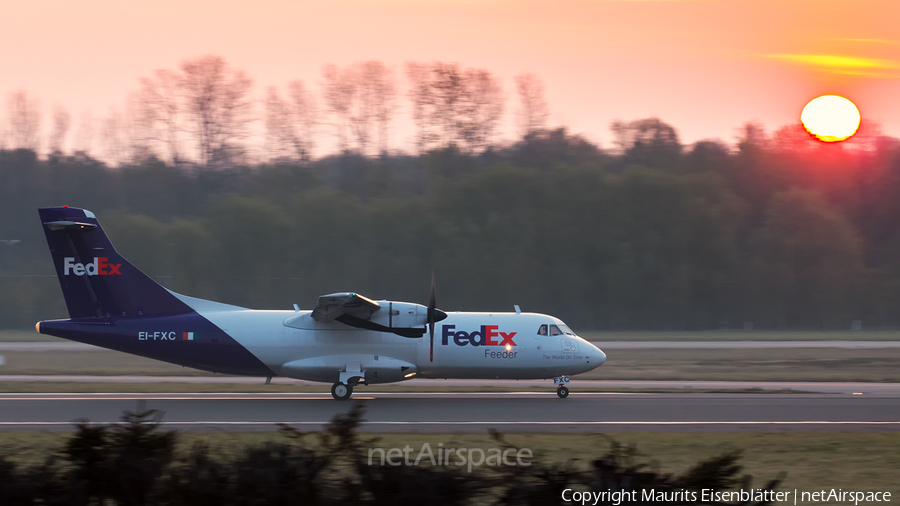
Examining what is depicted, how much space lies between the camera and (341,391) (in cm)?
1978

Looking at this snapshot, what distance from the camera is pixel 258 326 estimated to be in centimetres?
2008

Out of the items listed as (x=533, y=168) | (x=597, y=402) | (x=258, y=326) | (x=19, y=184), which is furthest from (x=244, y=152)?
(x=597, y=402)

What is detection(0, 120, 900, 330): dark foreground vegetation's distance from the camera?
4919 cm

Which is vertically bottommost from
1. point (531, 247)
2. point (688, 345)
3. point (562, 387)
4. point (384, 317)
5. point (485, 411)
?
point (485, 411)

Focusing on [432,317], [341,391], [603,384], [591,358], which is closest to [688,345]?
[603,384]

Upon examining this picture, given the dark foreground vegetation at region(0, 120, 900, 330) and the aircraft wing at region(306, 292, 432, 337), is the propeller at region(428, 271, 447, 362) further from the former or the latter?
the dark foreground vegetation at region(0, 120, 900, 330)

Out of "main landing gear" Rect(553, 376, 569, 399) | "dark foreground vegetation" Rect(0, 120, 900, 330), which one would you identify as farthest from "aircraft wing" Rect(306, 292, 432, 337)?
"dark foreground vegetation" Rect(0, 120, 900, 330)

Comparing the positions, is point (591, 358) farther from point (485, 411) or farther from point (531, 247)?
point (531, 247)

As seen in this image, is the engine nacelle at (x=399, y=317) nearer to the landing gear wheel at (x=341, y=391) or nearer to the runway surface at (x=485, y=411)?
the landing gear wheel at (x=341, y=391)

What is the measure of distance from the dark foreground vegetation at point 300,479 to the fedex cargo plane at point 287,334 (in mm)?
13458

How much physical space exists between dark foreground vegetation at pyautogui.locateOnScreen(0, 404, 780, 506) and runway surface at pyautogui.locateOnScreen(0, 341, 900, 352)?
105ft

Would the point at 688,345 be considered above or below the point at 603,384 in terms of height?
above

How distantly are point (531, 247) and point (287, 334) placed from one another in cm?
3201

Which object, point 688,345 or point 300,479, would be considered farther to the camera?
point 688,345
